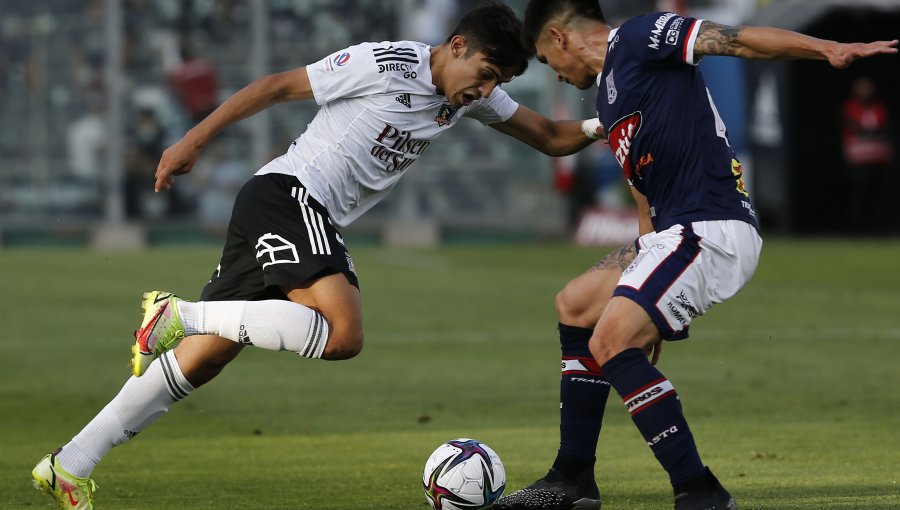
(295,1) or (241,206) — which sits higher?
(295,1)

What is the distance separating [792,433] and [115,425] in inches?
148

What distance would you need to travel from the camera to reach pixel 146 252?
25.1 meters

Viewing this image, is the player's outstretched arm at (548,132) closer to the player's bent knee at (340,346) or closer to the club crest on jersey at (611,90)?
the club crest on jersey at (611,90)

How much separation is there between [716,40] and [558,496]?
1922 millimetres

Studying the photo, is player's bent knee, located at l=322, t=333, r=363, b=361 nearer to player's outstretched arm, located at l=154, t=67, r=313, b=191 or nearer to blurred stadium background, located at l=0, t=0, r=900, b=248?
player's outstretched arm, located at l=154, t=67, r=313, b=191

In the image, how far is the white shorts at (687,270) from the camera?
551cm

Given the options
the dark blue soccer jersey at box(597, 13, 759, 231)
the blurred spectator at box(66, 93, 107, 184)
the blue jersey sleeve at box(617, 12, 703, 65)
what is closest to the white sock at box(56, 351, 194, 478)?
the dark blue soccer jersey at box(597, 13, 759, 231)

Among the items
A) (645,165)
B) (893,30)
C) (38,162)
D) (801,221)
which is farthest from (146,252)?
(645,165)

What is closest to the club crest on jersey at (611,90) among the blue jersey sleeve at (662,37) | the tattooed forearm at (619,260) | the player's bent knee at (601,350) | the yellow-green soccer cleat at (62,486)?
the blue jersey sleeve at (662,37)

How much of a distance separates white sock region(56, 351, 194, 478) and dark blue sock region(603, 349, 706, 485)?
6.21ft

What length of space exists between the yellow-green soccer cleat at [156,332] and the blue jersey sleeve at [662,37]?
2039 millimetres

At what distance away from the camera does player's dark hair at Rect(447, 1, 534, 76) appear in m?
6.41

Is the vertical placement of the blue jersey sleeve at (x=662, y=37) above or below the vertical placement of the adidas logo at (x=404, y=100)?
above

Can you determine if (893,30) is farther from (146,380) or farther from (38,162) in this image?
(146,380)
